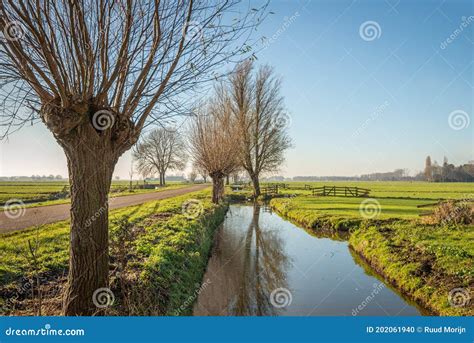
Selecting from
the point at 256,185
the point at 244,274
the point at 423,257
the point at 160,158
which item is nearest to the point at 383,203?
the point at 256,185

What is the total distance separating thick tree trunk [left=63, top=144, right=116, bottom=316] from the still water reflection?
3173 millimetres

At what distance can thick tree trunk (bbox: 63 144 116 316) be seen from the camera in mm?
4621

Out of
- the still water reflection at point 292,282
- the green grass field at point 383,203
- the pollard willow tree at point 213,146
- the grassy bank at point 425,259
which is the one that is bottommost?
the still water reflection at point 292,282

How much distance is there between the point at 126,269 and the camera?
22.3 ft

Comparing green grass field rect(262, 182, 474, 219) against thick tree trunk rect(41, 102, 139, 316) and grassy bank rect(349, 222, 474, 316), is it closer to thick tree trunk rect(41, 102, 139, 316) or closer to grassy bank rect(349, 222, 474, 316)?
grassy bank rect(349, 222, 474, 316)

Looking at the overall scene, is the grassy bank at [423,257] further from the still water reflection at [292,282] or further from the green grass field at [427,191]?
the green grass field at [427,191]

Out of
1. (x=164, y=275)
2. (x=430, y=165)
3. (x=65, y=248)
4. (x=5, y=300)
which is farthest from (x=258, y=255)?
(x=430, y=165)

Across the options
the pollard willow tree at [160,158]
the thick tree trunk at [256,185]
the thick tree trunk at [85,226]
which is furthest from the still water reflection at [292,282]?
the pollard willow tree at [160,158]

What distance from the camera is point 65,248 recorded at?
328 inches

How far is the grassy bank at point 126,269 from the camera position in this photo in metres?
5.20

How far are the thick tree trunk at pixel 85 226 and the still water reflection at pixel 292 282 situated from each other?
3.17 metres

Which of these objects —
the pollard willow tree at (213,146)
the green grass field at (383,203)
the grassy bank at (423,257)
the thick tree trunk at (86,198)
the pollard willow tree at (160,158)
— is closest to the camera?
the thick tree trunk at (86,198)

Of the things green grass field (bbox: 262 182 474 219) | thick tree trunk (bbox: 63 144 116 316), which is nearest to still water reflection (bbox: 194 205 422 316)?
thick tree trunk (bbox: 63 144 116 316)

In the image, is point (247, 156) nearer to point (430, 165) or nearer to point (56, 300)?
point (56, 300)
